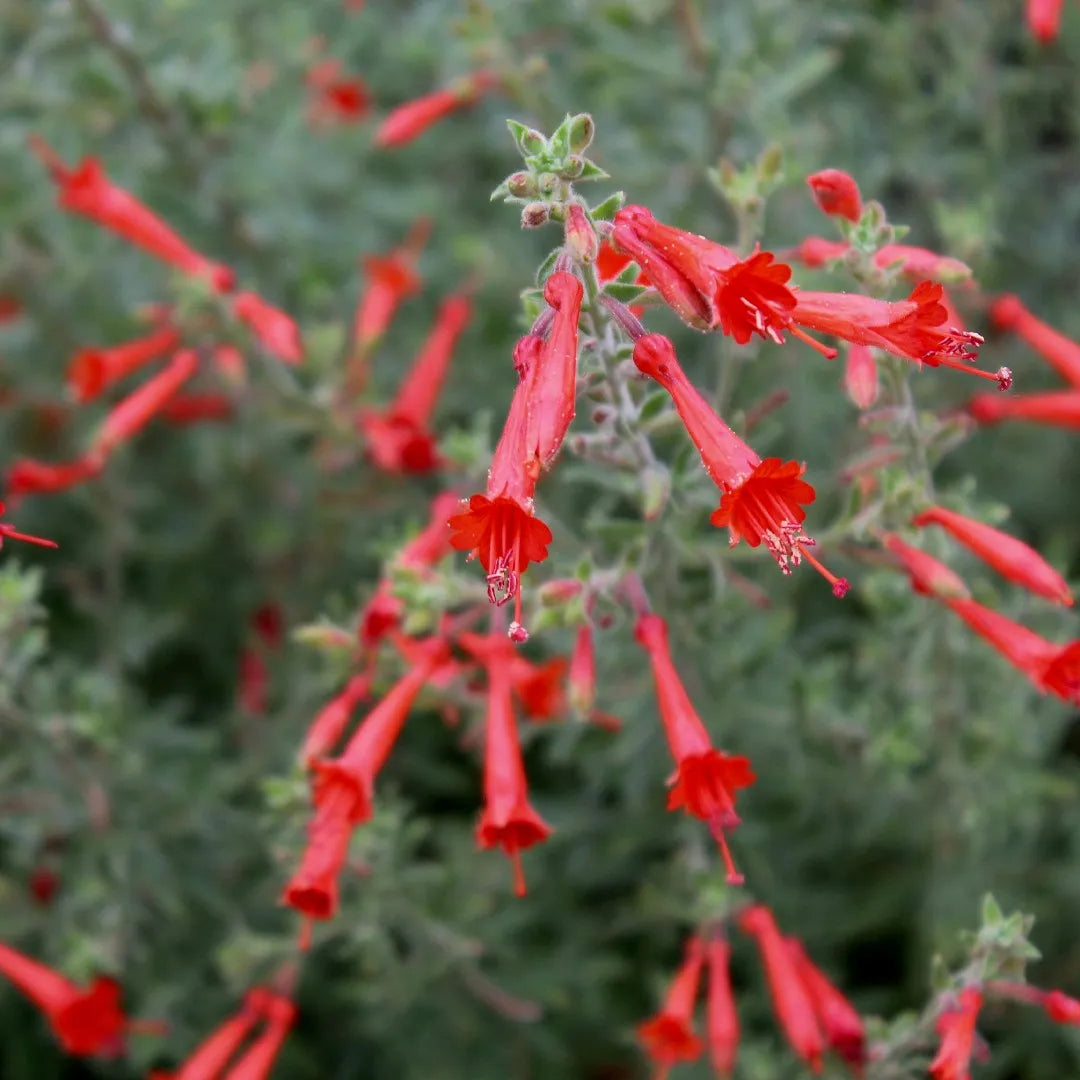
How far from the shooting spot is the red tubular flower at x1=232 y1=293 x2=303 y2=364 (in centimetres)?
426

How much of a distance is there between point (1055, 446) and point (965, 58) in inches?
66.0

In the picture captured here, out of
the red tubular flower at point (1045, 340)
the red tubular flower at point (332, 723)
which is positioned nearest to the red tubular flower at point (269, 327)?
the red tubular flower at point (332, 723)

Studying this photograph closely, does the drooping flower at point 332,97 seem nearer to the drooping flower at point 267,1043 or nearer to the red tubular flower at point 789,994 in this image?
the drooping flower at point 267,1043

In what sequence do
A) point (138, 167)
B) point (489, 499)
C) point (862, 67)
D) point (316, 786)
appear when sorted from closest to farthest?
point (489, 499)
point (316, 786)
point (138, 167)
point (862, 67)

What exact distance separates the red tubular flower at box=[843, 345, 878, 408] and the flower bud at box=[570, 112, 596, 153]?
Answer: 79 cm

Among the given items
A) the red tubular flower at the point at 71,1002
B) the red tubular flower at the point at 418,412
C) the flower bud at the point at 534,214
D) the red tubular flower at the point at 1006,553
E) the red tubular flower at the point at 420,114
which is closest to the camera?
the flower bud at the point at 534,214

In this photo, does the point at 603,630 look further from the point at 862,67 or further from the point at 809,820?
A: the point at 862,67

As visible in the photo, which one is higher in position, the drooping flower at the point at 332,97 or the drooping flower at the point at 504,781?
the drooping flower at the point at 332,97

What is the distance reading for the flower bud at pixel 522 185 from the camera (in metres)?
2.60

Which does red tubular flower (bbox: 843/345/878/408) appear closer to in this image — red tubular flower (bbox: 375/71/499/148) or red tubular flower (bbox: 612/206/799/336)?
red tubular flower (bbox: 612/206/799/336)

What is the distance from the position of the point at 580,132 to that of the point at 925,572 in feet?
4.26

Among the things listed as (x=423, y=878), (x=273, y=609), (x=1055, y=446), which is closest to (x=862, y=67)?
(x=1055, y=446)

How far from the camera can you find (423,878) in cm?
401

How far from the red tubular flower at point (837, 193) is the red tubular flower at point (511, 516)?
927mm
